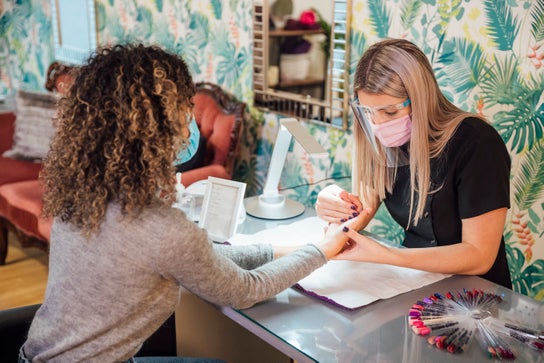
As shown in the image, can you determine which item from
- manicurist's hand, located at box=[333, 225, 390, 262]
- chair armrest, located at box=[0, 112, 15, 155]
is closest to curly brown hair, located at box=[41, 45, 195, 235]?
manicurist's hand, located at box=[333, 225, 390, 262]

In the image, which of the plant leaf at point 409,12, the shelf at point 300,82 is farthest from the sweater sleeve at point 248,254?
the shelf at point 300,82

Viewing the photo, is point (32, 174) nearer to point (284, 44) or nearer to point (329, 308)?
point (284, 44)

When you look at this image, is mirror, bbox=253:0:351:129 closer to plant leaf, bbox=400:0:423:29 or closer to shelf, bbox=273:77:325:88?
shelf, bbox=273:77:325:88

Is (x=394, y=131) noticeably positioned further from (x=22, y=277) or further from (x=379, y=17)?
(x=22, y=277)

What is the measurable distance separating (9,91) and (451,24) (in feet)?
13.8

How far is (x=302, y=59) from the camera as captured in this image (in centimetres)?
277

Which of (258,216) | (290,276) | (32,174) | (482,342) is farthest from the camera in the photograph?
(32,174)

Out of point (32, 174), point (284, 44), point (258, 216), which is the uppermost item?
point (284, 44)

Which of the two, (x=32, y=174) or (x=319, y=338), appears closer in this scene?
(x=319, y=338)

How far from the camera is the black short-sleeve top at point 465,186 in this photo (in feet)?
4.88

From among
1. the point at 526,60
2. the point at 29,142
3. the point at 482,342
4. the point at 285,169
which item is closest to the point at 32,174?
the point at 29,142

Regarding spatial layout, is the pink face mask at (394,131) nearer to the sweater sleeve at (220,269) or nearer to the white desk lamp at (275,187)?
the white desk lamp at (275,187)

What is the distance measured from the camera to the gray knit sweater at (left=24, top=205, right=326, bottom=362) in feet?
3.71

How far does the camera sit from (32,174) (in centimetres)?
351
